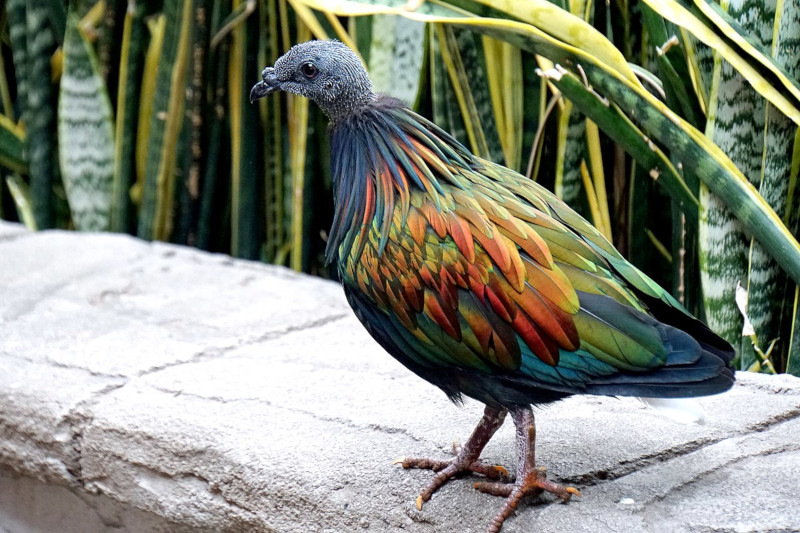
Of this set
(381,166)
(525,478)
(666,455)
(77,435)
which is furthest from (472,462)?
(77,435)

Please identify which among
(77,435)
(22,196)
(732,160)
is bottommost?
(77,435)

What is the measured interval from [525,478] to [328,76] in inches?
31.6

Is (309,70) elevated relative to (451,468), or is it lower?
elevated

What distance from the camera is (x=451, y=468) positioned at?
172 centimetres

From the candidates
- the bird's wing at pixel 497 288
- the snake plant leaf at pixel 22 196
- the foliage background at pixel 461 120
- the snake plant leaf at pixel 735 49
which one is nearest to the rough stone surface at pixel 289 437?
the bird's wing at pixel 497 288

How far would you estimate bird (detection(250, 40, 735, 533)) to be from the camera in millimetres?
1493

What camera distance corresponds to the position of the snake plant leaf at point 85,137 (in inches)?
134

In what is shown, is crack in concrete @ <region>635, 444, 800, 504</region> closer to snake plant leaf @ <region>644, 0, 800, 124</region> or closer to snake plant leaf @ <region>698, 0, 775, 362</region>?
snake plant leaf @ <region>698, 0, 775, 362</region>

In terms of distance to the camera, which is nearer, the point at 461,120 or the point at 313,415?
the point at 313,415

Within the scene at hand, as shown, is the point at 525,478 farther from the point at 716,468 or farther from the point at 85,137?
the point at 85,137

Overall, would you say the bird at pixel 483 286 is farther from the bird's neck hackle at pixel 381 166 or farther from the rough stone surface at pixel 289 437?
the rough stone surface at pixel 289 437

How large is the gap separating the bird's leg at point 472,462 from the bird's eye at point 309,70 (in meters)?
0.69

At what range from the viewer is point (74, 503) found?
221cm

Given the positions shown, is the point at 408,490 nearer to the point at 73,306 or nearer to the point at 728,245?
the point at 728,245
